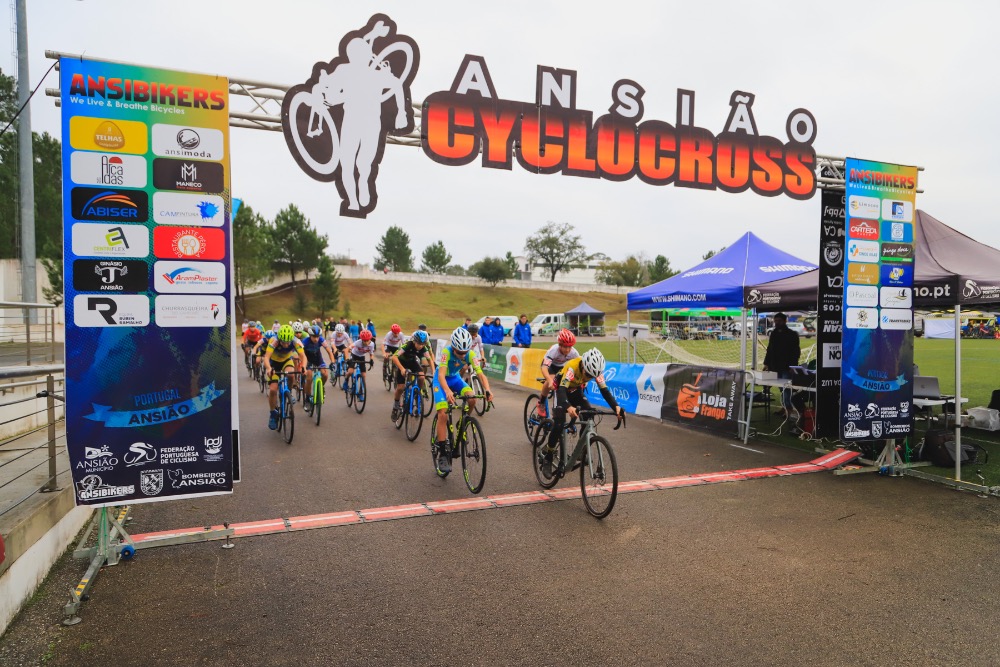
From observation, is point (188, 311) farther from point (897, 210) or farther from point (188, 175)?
point (897, 210)

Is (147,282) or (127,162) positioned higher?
(127,162)

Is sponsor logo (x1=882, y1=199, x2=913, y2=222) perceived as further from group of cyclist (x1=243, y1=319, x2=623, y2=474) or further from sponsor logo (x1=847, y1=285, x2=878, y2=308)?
group of cyclist (x1=243, y1=319, x2=623, y2=474)

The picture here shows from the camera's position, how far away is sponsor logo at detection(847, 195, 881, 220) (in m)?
7.92

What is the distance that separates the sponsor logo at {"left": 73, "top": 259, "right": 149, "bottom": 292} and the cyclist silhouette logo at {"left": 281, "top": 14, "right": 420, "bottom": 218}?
112 inches

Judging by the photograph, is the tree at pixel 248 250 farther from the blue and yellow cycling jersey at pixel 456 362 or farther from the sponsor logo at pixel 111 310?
the sponsor logo at pixel 111 310

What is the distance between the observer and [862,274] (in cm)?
792

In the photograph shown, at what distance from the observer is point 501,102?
25.9 ft

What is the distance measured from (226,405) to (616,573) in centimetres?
342

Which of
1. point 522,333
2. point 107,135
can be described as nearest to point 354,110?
point 107,135

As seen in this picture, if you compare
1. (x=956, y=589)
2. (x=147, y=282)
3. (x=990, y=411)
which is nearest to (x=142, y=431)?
(x=147, y=282)

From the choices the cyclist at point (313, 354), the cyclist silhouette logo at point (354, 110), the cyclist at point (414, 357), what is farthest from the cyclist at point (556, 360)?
the cyclist at point (313, 354)

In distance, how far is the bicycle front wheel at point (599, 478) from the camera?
19.7 ft

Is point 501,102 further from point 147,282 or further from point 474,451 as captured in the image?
point 147,282

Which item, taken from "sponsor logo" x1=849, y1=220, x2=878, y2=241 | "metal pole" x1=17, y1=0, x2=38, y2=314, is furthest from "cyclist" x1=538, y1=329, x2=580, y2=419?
"metal pole" x1=17, y1=0, x2=38, y2=314
